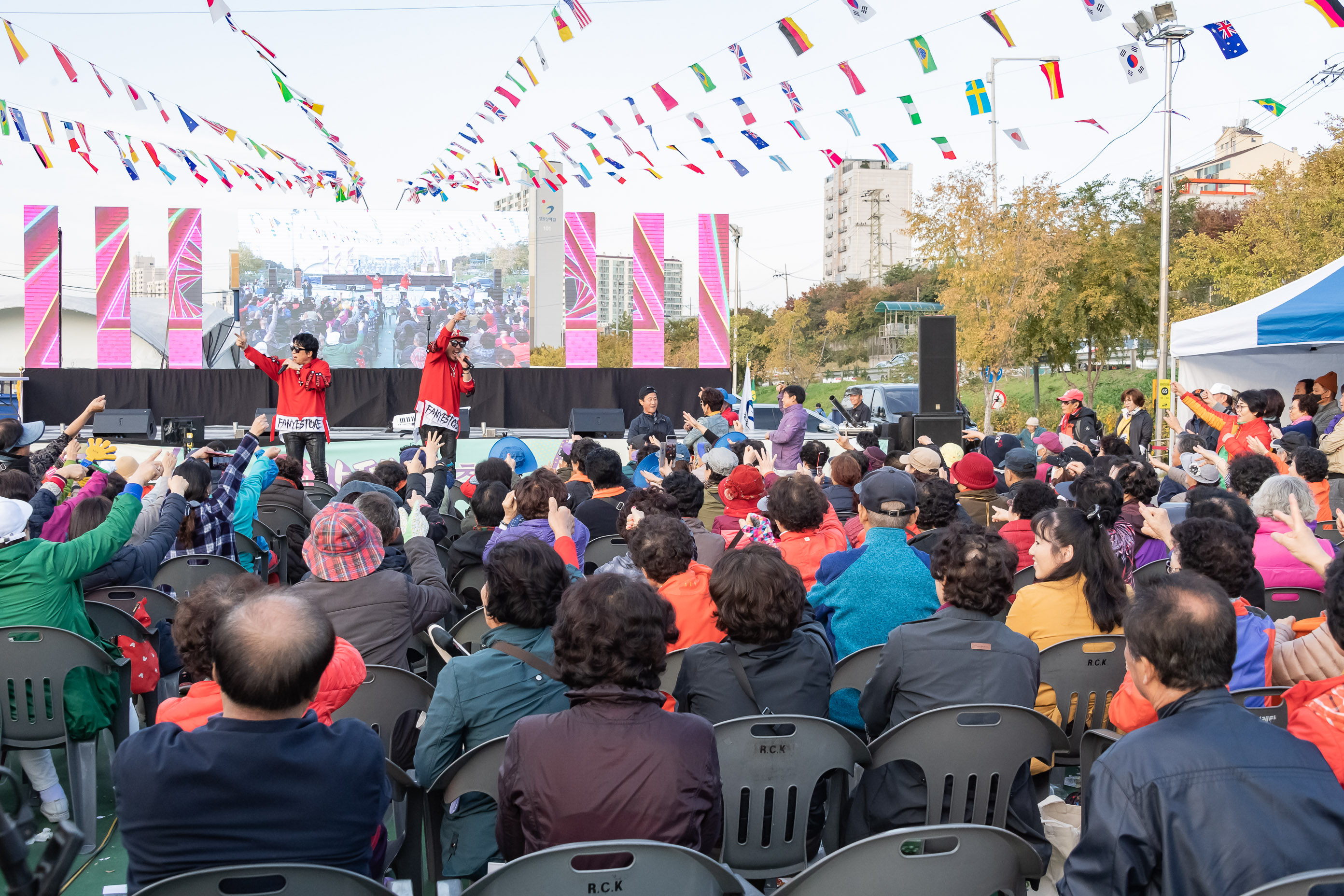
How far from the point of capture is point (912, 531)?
4.27m

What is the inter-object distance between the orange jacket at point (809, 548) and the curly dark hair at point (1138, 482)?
1622 millimetres

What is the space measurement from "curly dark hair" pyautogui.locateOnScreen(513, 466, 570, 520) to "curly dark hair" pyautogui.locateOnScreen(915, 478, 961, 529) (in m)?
1.55

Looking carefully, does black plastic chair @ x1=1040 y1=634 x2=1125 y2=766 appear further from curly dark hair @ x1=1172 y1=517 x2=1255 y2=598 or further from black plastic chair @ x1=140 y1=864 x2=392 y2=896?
black plastic chair @ x1=140 y1=864 x2=392 y2=896

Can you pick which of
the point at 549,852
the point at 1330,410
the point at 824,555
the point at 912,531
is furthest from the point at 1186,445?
the point at 549,852

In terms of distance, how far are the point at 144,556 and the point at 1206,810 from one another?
11.6 feet

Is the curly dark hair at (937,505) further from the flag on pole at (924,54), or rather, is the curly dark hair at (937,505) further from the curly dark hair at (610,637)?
the flag on pole at (924,54)

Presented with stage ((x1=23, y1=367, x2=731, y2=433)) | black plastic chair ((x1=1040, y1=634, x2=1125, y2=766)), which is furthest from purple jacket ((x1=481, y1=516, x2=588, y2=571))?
stage ((x1=23, y1=367, x2=731, y2=433))

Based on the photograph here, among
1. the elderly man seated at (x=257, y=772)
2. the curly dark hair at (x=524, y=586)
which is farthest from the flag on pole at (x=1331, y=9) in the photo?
the elderly man seated at (x=257, y=772)

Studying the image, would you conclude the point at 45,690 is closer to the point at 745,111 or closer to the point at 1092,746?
the point at 1092,746

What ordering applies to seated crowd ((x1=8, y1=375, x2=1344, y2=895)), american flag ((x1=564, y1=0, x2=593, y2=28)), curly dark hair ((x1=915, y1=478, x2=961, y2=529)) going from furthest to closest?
american flag ((x1=564, y1=0, x2=593, y2=28)) → curly dark hair ((x1=915, y1=478, x2=961, y2=529)) → seated crowd ((x1=8, y1=375, x2=1344, y2=895))

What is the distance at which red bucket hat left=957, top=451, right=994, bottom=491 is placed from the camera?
16.9 ft

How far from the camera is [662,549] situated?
2.97m

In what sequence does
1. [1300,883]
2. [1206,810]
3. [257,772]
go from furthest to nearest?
[257,772] → [1206,810] → [1300,883]

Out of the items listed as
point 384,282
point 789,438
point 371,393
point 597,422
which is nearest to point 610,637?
point 789,438
